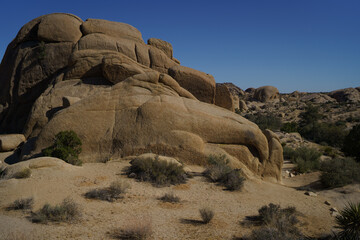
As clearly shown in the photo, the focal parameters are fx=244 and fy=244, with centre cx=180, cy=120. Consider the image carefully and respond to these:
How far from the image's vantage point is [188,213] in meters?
7.57

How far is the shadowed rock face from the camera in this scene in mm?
12133

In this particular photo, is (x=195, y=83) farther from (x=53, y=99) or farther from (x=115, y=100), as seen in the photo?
(x=53, y=99)

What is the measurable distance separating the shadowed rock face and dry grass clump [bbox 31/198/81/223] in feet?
17.2

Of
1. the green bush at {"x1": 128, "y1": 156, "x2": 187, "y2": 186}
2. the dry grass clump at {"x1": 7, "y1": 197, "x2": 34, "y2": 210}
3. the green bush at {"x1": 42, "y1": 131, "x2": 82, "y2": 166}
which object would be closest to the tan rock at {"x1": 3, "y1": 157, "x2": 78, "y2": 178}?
the green bush at {"x1": 42, "y1": 131, "x2": 82, "y2": 166}

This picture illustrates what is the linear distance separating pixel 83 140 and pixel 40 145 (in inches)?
86.0

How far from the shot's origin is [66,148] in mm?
11281

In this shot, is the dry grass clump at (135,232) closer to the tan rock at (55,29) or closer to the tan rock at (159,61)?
the tan rock at (159,61)

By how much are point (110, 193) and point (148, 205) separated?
141 cm

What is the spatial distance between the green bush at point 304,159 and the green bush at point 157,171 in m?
10.7

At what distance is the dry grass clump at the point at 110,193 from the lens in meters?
8.02

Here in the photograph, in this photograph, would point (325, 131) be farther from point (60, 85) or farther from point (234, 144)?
point (60, 85)

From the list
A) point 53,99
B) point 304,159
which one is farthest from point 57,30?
point 304,159

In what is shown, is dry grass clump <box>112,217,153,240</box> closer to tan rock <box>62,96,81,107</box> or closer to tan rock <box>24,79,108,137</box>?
tan rock <box>62,96,81,107</box>

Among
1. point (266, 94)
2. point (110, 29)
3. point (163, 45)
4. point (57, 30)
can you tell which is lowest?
point (163, 45)
